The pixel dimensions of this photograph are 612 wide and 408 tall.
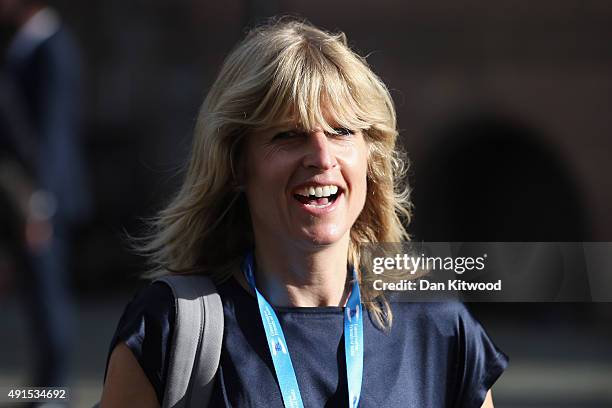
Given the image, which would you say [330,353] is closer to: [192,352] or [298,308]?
[298,308]

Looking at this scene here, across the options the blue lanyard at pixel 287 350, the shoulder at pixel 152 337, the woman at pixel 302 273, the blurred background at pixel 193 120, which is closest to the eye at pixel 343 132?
the woman at pixel 302 273

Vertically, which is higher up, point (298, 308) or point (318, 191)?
point (318, 191)

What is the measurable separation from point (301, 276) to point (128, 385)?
0.42m

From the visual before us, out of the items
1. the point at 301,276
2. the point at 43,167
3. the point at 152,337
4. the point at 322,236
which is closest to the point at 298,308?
the point at 301,276

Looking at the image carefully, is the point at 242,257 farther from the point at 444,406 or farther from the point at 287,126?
the point at 444,406

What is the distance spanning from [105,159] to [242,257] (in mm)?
2060

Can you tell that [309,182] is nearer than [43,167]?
Yes

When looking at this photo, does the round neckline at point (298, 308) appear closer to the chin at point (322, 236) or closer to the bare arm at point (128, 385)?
the chin at point (322, 236)

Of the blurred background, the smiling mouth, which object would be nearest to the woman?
the smiling mouth

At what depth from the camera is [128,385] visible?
1.92 m

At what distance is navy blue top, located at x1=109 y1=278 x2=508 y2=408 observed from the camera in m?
1.91

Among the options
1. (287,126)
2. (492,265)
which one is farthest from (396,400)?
→ (492,265)

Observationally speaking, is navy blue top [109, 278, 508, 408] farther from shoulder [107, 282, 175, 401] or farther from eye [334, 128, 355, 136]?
eye [334, 128, 355, 136]

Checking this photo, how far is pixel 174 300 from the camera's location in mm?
1934
